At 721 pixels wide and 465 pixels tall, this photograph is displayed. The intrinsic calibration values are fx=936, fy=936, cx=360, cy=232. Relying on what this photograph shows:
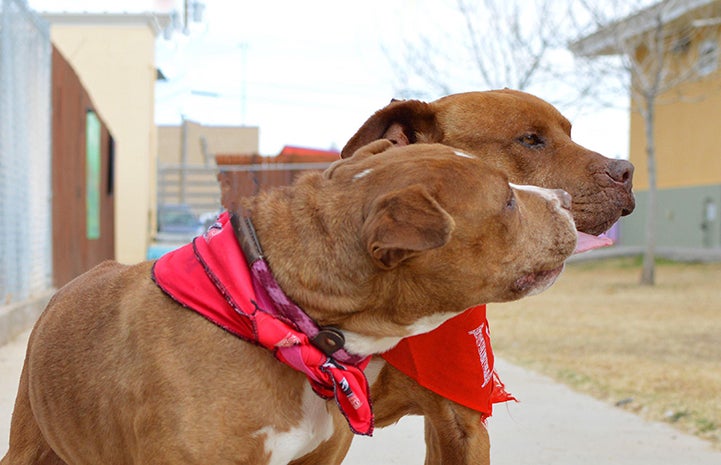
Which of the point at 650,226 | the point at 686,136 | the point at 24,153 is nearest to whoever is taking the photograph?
the point at 24,153

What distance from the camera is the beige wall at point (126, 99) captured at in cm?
2258

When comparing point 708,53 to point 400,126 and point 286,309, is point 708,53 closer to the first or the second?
point 400,126

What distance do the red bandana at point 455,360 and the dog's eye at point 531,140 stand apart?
627mm

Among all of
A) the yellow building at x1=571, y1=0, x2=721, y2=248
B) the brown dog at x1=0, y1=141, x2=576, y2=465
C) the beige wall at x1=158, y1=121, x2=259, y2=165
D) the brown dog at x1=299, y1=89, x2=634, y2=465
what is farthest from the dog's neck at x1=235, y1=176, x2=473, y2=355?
the beige wall at x1=158, y1=121, x2=259, y2=165

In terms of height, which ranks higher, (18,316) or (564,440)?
(18,316)

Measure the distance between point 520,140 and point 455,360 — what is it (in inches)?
33.0

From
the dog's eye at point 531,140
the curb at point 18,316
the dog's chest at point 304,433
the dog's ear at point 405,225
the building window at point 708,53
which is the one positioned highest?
the building window at point 708,53

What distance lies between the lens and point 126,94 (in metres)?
23.2

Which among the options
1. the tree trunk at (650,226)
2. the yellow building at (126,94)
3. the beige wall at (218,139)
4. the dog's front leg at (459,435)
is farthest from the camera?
the beige wall at (218,139)

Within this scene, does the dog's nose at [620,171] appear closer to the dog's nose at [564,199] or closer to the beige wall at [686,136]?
the dog's nose at [564,199]

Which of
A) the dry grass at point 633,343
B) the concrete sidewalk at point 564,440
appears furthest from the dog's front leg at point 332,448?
the dry grass at point 633,343

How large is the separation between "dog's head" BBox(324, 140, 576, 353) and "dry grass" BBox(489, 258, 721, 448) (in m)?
2.79

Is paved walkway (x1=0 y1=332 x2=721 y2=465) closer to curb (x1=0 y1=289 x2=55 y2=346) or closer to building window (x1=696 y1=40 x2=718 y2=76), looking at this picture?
curb (x1=0 y1=289 x2=55 y2=346)

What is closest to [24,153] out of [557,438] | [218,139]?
[557,438]
